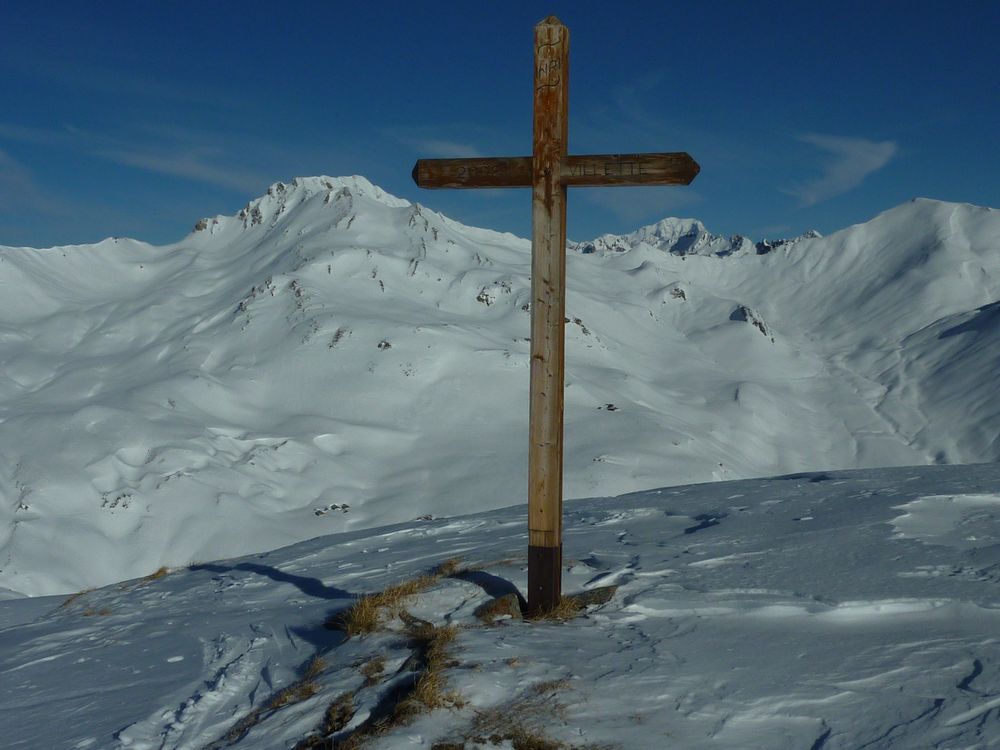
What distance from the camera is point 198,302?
2462 inches

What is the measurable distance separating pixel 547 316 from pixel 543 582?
172 centimetres

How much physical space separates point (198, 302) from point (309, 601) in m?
60.7

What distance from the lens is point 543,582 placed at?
5.22 m

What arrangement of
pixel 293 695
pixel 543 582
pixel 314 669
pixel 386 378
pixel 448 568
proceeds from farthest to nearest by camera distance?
1. pixel 386 378
2. pixel 448 568
3. pixel 543 582
4. pixel 314 669
5. pixel 293 695

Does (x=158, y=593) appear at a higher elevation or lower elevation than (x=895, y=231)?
lower

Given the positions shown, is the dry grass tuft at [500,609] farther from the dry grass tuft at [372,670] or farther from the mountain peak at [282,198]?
the mountain peak at [282,198]

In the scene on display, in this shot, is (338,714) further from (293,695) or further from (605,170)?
(605,170)

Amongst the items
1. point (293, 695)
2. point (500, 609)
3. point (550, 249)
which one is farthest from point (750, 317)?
point (293, 695)

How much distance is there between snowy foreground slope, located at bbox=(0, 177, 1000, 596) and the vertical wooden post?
24.5 meters

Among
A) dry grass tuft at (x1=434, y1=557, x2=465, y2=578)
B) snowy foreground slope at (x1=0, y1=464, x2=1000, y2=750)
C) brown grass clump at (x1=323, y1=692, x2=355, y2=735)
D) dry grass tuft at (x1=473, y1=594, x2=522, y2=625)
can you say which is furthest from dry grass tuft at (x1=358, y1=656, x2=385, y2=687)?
dry grass tuft at (x1=434, y1=557, x2=465, y2=578)

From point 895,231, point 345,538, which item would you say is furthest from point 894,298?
point 345,538

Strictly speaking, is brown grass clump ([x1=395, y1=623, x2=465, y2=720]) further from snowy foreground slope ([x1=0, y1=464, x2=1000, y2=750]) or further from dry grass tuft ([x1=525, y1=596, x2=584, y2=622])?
dry grass tuft ([x1=525, y1=596, x2=584, y2=622])

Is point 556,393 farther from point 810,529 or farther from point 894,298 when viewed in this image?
point 894,298

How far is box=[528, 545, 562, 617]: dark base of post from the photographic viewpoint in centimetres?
521
